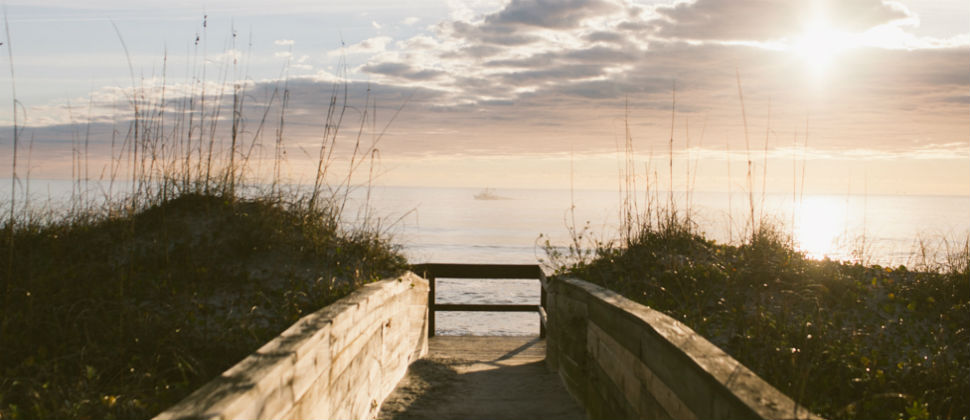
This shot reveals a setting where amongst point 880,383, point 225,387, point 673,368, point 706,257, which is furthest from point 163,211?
point 880,383

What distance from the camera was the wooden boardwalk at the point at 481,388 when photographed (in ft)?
16.9

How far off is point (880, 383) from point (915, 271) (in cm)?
284

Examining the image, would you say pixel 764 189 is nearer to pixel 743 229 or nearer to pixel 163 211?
pixel 743 229

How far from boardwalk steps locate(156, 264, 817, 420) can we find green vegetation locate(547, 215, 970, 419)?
58 centimetres

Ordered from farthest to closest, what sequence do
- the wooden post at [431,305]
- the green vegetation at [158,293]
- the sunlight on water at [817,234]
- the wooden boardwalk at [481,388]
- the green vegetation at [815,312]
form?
the wooden post at [431,305] → the sunlight on water at [817,234] → the wooden boardwalk at [481,388] → the green vegetation at [815,312] → the green vegetation at [158,293]

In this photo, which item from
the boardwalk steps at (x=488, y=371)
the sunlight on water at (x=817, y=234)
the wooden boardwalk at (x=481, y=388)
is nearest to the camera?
the boardwalk steps at (x=488, y=371)

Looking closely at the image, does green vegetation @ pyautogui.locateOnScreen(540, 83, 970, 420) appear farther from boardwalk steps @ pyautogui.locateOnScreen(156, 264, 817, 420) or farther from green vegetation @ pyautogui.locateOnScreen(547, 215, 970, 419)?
boardwalk steps @ pyautogui.locateOnScreen(156, 264, 817, 420)

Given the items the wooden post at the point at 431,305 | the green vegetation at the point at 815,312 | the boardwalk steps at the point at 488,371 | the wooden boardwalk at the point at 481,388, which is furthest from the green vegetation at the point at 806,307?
the wooden post at the point at 431,305

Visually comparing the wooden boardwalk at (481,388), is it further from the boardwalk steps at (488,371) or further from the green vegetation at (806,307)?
the green vegetation at (806,307)

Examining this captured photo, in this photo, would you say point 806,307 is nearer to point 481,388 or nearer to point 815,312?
point 815,312

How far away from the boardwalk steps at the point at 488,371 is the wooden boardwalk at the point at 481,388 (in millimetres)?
16

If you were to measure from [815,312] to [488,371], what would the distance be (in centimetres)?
332

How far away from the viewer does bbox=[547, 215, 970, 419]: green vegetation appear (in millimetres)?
3812

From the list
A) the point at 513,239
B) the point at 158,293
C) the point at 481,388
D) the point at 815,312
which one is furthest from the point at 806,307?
the point at 513,239
